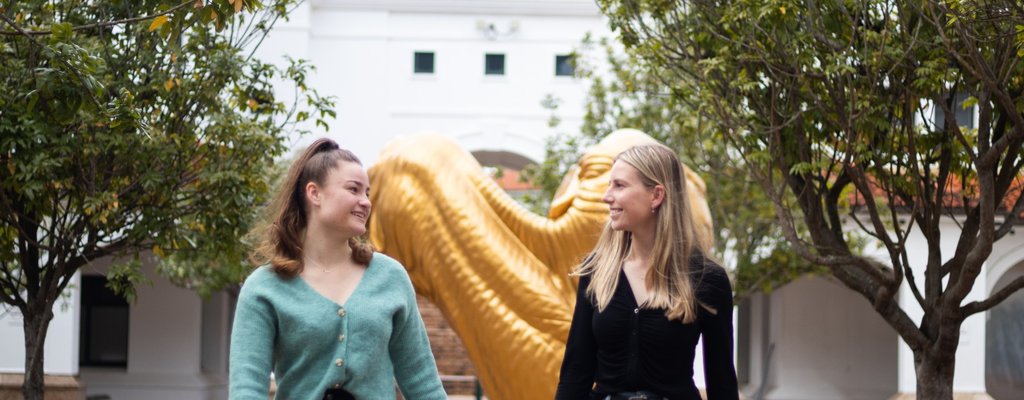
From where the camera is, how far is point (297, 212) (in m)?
3.75

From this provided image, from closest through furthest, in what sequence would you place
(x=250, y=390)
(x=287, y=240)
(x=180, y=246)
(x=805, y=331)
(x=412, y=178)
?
(x=250, y=390), (x=287, y=240), (x=412, y=178), (x=180, y=246), (x=805, y=331)

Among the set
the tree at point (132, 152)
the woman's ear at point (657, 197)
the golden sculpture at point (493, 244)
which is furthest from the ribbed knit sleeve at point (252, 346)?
the tree at point (132, 152)

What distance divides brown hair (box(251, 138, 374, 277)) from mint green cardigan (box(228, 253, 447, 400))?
0.24 ft

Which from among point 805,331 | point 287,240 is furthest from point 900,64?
point 805,331

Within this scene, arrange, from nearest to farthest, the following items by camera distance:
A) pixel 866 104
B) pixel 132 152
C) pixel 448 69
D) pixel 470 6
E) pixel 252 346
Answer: pixel 252 346
pixel 866 104
pixel 132 152
pixel 470 6
pixel 448 69

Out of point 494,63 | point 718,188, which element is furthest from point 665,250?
point 494,63

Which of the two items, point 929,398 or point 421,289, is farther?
point 929,398

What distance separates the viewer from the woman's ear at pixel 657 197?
Result: 409cm

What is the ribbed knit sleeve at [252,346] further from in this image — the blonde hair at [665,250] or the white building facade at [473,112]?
the white building facade at [473,112]

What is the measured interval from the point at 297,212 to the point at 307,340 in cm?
39

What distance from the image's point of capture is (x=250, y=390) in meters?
3.44

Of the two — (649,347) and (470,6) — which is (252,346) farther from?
(470,6)

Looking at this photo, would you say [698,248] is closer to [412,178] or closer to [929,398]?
[412,178]

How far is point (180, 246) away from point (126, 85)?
1.64 metres
